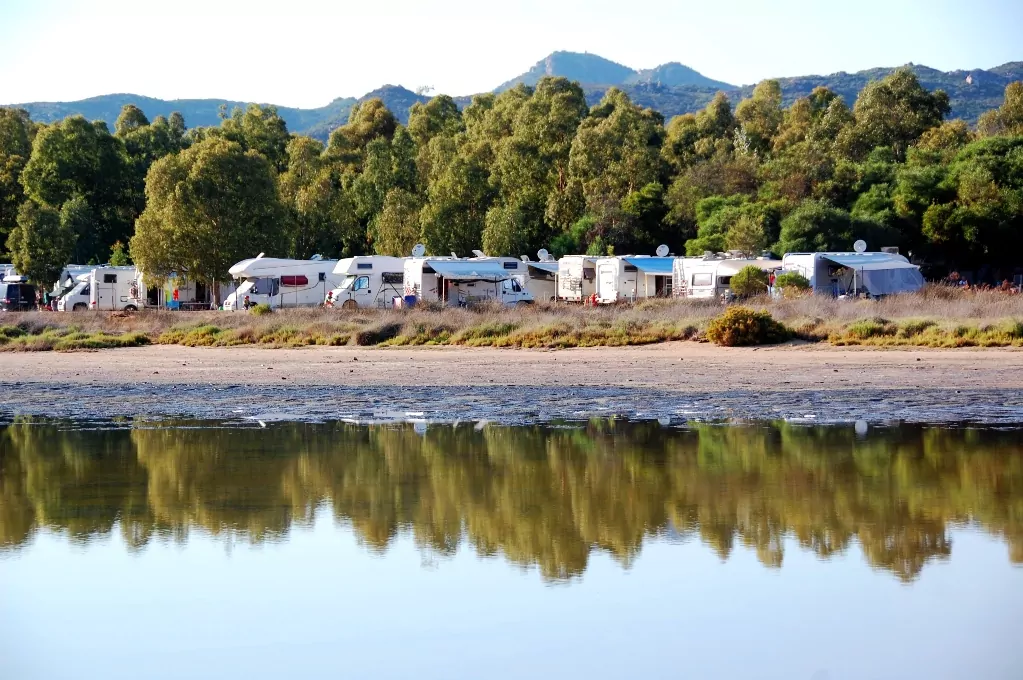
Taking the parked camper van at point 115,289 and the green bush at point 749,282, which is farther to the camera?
the parked camper van at point 115,289

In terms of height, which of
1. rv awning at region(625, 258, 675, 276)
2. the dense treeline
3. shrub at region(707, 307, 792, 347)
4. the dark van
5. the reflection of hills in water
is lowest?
the dark van

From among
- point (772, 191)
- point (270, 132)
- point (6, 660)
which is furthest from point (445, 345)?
point (270, 132)

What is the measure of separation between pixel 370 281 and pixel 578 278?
7932 millimetres

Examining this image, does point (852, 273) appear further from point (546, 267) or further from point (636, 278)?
point (546, 267)

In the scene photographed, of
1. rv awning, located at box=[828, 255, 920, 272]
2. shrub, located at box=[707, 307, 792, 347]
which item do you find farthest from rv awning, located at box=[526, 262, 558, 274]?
shrub, located at box=[707, 307, 792, 347]

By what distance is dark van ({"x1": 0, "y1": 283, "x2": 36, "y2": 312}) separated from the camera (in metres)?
55.7

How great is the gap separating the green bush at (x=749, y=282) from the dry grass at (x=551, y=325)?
3461mm

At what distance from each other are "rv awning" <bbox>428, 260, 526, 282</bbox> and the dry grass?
16.4ft

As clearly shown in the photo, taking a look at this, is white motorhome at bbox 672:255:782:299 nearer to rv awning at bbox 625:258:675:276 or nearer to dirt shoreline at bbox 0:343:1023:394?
rv awning at bbox 625:258:675:276

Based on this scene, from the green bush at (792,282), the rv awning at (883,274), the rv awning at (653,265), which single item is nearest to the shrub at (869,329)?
the green bush at (792,282)

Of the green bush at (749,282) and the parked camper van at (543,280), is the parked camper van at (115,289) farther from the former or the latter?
the green bush at (749,282)

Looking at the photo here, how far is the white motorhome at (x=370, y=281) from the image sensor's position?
4325 centimetres

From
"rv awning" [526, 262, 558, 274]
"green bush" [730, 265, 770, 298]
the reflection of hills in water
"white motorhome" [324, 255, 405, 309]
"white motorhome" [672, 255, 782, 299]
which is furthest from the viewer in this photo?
"rv awning" [526, 262, 558, 274]

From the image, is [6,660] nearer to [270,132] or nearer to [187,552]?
[187,552]
